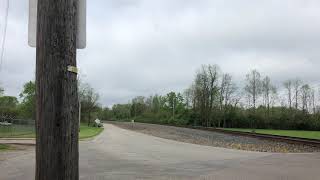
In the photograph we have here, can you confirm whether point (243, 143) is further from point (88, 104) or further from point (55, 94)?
point (88, 104)

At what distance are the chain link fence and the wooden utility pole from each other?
44.4 metres

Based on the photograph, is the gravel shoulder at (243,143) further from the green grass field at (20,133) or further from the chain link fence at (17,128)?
the chain link fence at (17,128)

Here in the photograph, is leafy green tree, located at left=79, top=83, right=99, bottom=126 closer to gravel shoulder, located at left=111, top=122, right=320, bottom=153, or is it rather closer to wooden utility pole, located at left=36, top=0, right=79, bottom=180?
gravel shoulder, located at left=111, top=122, right=320, bottom=153

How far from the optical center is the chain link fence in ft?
156

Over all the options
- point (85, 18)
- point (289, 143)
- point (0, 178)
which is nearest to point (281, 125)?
point (289, 143)

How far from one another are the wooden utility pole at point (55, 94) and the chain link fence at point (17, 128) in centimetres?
4443

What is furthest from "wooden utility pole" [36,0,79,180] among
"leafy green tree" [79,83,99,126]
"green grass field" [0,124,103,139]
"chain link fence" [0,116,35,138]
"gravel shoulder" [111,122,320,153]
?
"leafy green tree" [79,83,99,126]

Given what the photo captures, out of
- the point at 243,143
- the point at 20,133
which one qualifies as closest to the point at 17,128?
the point at 20,133

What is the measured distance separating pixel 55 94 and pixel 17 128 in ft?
171

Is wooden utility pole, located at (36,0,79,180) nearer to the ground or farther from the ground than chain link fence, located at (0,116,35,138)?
farther from the ground

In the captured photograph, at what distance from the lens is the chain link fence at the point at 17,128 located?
1872 inches

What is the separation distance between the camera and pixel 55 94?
2.92 meters

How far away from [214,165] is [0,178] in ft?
26.8

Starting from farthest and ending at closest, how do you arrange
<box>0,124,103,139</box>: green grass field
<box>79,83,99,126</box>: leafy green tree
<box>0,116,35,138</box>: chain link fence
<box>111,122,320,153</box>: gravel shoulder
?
1. <box>79,83,99,126</box>: leafy green tree
2. <box>0,116,35,138</box>: chain link fence
3. <box>0,124,103,139</box>: green grass field
4. <box>111,122,320,153</box>: gravel shoulder
